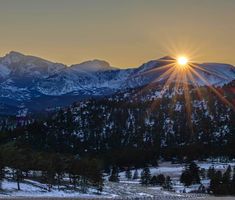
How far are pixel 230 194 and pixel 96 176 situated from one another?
169 feet

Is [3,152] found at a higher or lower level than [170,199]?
higher

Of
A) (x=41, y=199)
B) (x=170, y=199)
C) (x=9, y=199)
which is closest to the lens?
(x=9, y=199)

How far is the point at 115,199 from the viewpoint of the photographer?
482 feet

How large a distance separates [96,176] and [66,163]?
1401 centimetres

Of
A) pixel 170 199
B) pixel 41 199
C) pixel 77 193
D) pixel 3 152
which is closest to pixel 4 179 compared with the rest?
pixel 3 152

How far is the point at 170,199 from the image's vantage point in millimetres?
157250

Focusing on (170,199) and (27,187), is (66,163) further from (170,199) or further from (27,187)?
(170,199)

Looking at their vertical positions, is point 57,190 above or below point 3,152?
below

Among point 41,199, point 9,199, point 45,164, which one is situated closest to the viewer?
point 9,199

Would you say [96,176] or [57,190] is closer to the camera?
[57,190]

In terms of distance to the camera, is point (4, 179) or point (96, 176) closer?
point (4, 179)

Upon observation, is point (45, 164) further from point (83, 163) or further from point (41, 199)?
point (41, 199)

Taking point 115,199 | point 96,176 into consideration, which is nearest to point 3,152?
point 96,176

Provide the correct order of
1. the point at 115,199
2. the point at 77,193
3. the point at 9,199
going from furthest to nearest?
the point at 77,193, the point at 115,199, the point at 9,199
